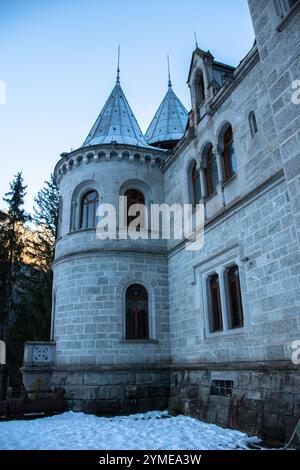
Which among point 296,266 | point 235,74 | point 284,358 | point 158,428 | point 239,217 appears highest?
point 235,74

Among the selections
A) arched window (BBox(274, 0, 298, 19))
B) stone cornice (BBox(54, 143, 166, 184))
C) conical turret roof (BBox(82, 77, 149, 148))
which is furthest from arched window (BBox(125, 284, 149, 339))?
arched window (BBox(274, 0, 298, 19))

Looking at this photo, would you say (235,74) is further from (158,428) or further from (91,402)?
(91,402)

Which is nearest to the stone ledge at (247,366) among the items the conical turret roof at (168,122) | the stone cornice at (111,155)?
the stone cornice at (111,155)

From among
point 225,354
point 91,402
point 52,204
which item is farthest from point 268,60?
point 52,204

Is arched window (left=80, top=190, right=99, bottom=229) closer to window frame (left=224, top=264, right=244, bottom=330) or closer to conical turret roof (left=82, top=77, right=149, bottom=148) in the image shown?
conical turret roof (left=82, top=77, right=149, bottom=148)

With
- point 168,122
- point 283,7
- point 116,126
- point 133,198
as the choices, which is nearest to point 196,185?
point 133,198

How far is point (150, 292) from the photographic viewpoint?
1222 cm

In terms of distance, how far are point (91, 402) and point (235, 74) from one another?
33.5ft

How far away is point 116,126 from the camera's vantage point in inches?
588

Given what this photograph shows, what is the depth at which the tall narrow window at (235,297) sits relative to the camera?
8750mm

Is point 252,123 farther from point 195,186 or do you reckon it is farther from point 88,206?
point 88,206

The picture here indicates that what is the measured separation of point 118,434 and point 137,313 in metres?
4.53

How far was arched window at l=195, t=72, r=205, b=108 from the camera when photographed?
39.0 ft

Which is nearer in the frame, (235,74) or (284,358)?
(284,358)
